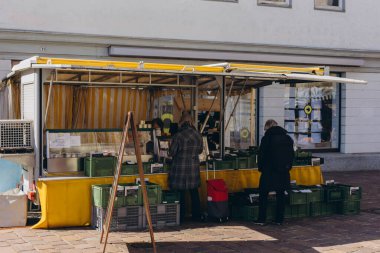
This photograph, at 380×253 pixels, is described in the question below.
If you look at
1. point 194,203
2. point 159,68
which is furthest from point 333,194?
point 159,68

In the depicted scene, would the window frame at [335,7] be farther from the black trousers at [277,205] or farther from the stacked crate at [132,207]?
the stacked crate at [132,207]

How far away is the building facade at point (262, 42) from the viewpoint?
13.9m

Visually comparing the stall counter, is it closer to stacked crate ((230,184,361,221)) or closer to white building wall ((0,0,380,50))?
stacked crate ((230,184,361,221))

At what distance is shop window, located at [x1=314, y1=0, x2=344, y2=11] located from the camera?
17.4 metres

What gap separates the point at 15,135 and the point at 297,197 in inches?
186

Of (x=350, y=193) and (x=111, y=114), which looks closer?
(x=350, y=193)

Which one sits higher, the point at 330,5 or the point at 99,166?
the point at 330,5

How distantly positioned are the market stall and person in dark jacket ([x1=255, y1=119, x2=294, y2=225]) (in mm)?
1075

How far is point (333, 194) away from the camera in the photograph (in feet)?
34.8

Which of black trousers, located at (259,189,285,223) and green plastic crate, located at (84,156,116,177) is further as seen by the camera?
black trousers, located at (259,189,285,223)

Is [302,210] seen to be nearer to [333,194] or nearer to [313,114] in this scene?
[333,194]

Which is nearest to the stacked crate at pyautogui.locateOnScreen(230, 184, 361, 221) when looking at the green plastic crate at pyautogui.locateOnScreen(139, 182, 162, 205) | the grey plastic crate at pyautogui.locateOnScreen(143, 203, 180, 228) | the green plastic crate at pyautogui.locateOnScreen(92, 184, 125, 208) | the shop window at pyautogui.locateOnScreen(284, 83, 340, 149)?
the grey plastic crate at pyautogui.locateOnScreen(143, 203, 180, 228)

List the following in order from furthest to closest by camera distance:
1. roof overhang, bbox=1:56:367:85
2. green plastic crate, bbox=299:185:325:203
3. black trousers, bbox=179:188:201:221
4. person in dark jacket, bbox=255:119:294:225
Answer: green plastic crate, bbox=299:185:325:203, black trousers, bbox=179:188:201:221, person in dark jacket, bbox=255:119:294:225, roof overhang, bbox=1:56:367:85

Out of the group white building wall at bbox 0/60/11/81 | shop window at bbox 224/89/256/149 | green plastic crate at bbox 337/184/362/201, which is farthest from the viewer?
shop window at bbox 224/89/256/149
